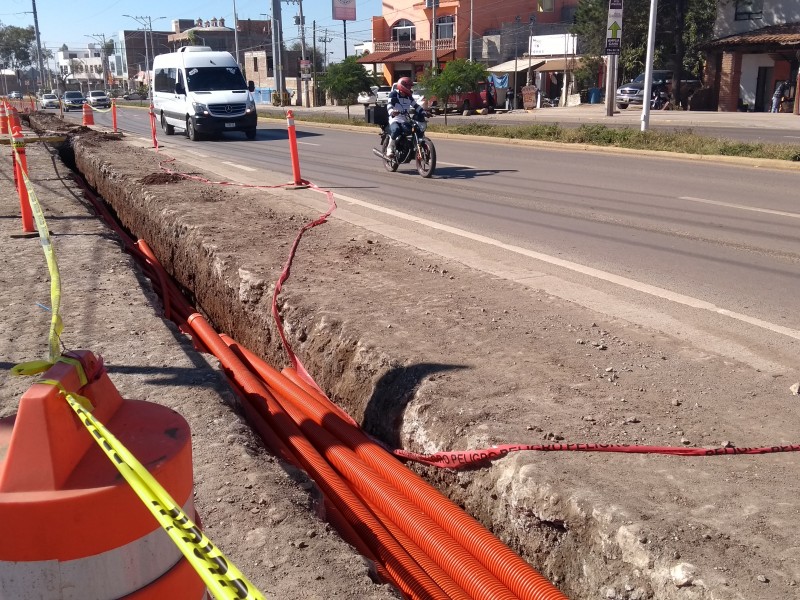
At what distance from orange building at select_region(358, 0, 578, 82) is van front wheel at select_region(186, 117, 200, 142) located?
45.5m

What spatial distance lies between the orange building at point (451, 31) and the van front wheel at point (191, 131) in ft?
149

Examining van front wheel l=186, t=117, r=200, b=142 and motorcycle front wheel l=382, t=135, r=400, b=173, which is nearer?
motorcycle front wheel l=382, t=135, r=400, b=173

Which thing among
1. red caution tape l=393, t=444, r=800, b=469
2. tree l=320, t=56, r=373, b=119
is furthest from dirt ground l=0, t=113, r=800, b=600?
tree l=320, t=56, r=373, b=119

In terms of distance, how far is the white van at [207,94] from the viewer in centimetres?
2467

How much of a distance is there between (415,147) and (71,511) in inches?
520

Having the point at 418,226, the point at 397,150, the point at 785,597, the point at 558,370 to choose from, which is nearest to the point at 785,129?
the point at 397,150

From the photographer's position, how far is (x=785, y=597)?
8.09ft

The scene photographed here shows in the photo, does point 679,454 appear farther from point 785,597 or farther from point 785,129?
point 785,129

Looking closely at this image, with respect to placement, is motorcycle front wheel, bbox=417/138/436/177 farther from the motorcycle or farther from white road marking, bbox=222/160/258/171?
white road marking, bbox=222/160/258/171

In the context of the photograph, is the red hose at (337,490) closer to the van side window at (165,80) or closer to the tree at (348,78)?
the van side window at (165,80)

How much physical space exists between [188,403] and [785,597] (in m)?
2.91

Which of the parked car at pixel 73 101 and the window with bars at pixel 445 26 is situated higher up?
the window with bars at pixel 445 26

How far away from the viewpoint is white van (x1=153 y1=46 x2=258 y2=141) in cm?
2467

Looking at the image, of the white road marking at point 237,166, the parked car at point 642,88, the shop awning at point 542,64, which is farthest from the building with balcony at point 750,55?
the white road marking at point 237,166
